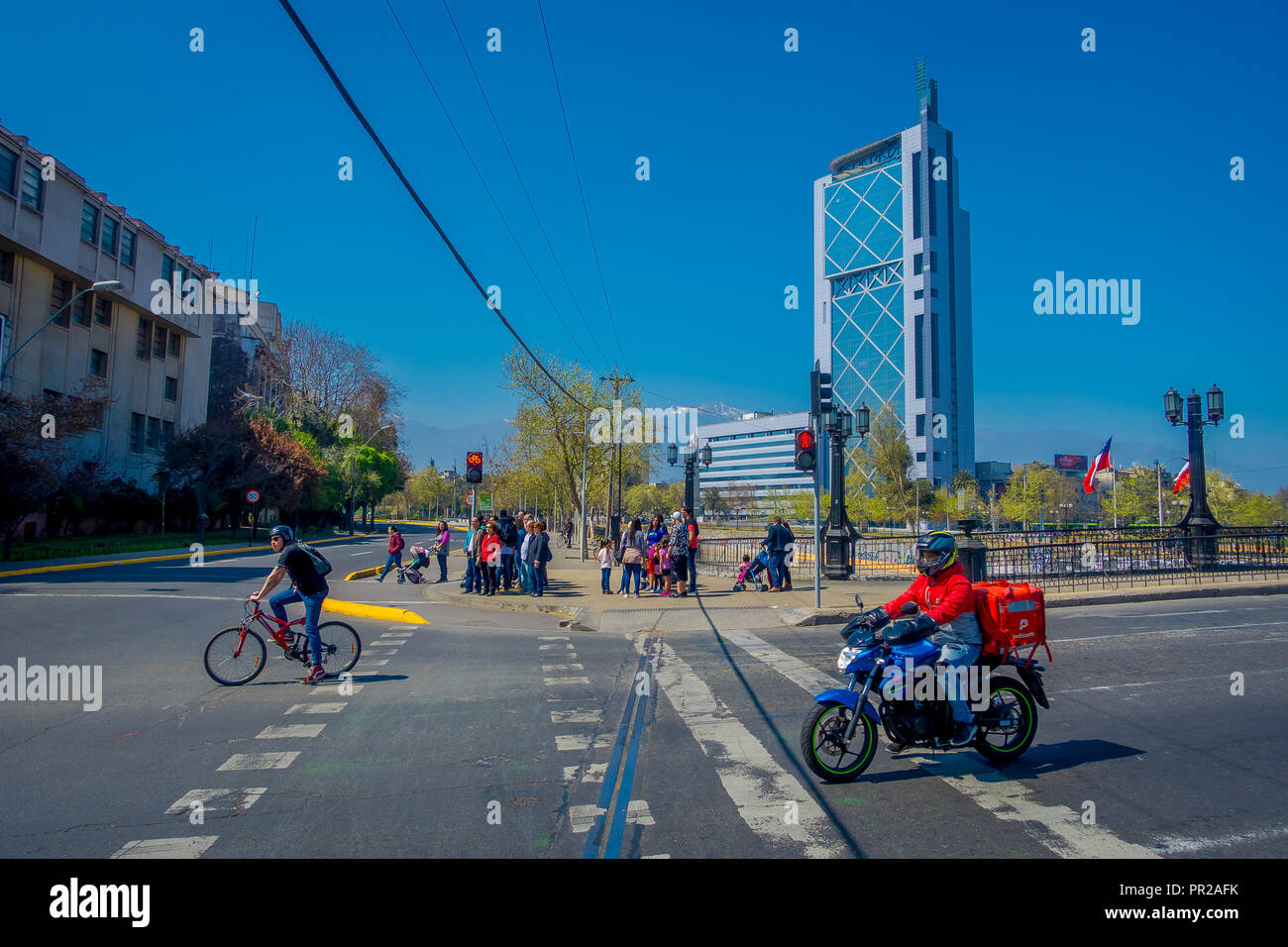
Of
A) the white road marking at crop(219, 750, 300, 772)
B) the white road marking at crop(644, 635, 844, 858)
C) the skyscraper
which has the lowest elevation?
the white road marking at crop(219, 750, 300, 772)

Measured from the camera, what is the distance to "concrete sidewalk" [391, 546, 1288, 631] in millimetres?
14586

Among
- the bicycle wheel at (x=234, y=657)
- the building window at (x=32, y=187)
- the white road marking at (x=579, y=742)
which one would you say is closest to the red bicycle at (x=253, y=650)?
the bicycle wheel at (x=234, y=657)

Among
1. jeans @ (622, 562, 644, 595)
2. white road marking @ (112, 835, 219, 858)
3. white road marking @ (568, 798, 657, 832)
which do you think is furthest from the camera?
jeans @ (622, 562, 644, 595)

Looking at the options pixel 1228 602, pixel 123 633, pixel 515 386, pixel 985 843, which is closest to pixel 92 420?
pixel 515 386

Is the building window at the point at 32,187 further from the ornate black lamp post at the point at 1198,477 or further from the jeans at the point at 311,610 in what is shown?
the ornate black lamp post at the point at 1198,477

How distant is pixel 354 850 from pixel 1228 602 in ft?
60.6

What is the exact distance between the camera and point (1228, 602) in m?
16.4

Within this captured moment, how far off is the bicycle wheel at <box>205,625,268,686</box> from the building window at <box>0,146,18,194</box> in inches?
1449

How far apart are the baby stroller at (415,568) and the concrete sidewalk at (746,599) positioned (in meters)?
1.80

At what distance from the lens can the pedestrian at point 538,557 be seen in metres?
17.6

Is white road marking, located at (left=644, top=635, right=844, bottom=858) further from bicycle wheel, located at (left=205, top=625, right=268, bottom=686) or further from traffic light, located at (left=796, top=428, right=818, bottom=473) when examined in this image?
traffic light, located at (left=796, top=428, right=818, bottom=473)

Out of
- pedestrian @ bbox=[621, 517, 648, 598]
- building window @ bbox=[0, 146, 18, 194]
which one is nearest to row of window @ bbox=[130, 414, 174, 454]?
building window @ bbox=[0, 146, 18, 194]

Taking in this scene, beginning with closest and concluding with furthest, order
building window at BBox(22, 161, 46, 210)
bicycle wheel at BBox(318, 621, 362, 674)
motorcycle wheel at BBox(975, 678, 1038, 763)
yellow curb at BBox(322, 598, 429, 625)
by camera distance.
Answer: motorcycle wheel at BBox(975, 678, 1038, 763)
bicycle wheel at BBox(318, 621, 362, 674)
yellow curb at BBox(322, 598, 429, 625)
building window at BBox(22, 161, 46, 210)

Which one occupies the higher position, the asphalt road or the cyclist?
the cyclist
